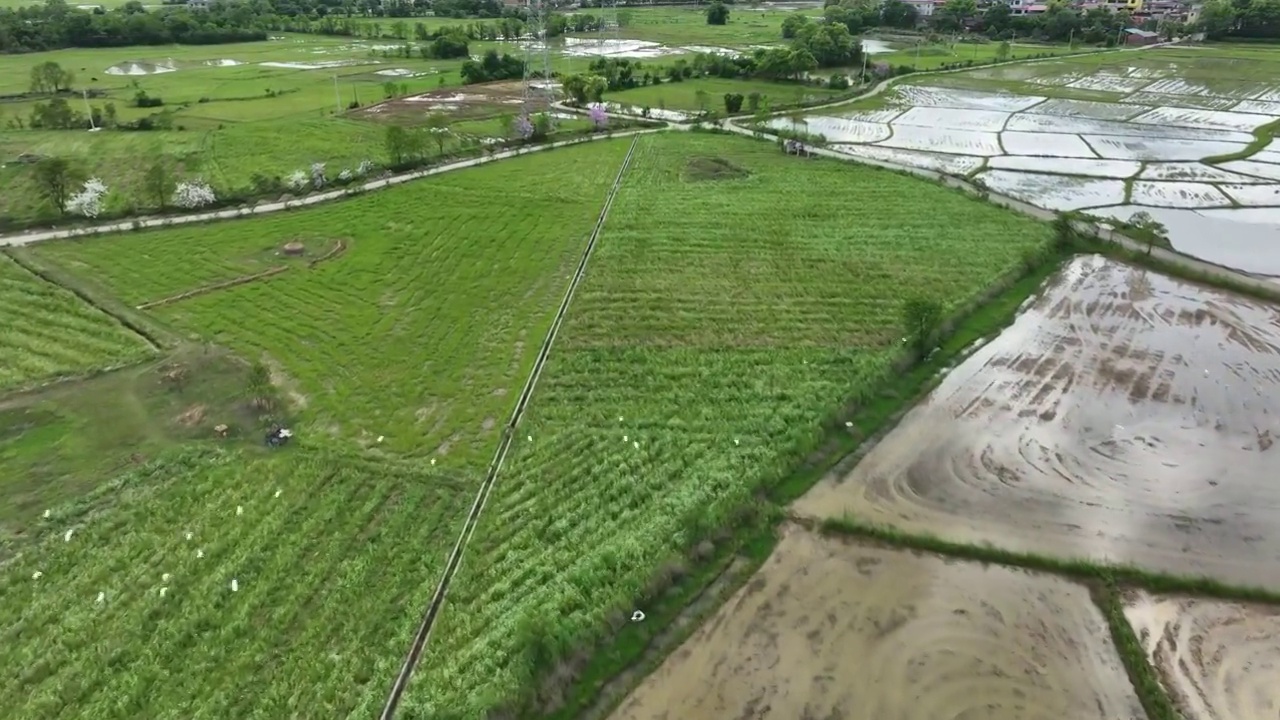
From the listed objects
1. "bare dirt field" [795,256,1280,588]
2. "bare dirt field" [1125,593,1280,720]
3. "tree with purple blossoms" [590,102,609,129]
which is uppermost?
"tree with purple blossoms" [590,102,609,129]

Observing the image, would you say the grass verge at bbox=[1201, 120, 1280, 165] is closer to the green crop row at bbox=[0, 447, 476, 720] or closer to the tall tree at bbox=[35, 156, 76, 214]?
the green crop row at bbox=[0, 447, 476, 720]

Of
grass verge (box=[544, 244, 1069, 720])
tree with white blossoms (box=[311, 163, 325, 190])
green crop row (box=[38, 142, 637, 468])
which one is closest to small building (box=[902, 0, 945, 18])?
green crop row (box=[38, 142, 637, 468])

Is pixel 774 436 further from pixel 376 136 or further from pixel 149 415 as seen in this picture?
pixel 376 136

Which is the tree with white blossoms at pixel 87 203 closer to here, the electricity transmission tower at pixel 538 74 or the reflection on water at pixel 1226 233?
the electricity transmission tower at pixel 538 74

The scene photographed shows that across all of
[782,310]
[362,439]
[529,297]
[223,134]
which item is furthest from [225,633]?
[223,134]

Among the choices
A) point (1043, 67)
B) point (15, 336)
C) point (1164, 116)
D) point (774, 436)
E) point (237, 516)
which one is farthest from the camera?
point (1043, 67)
